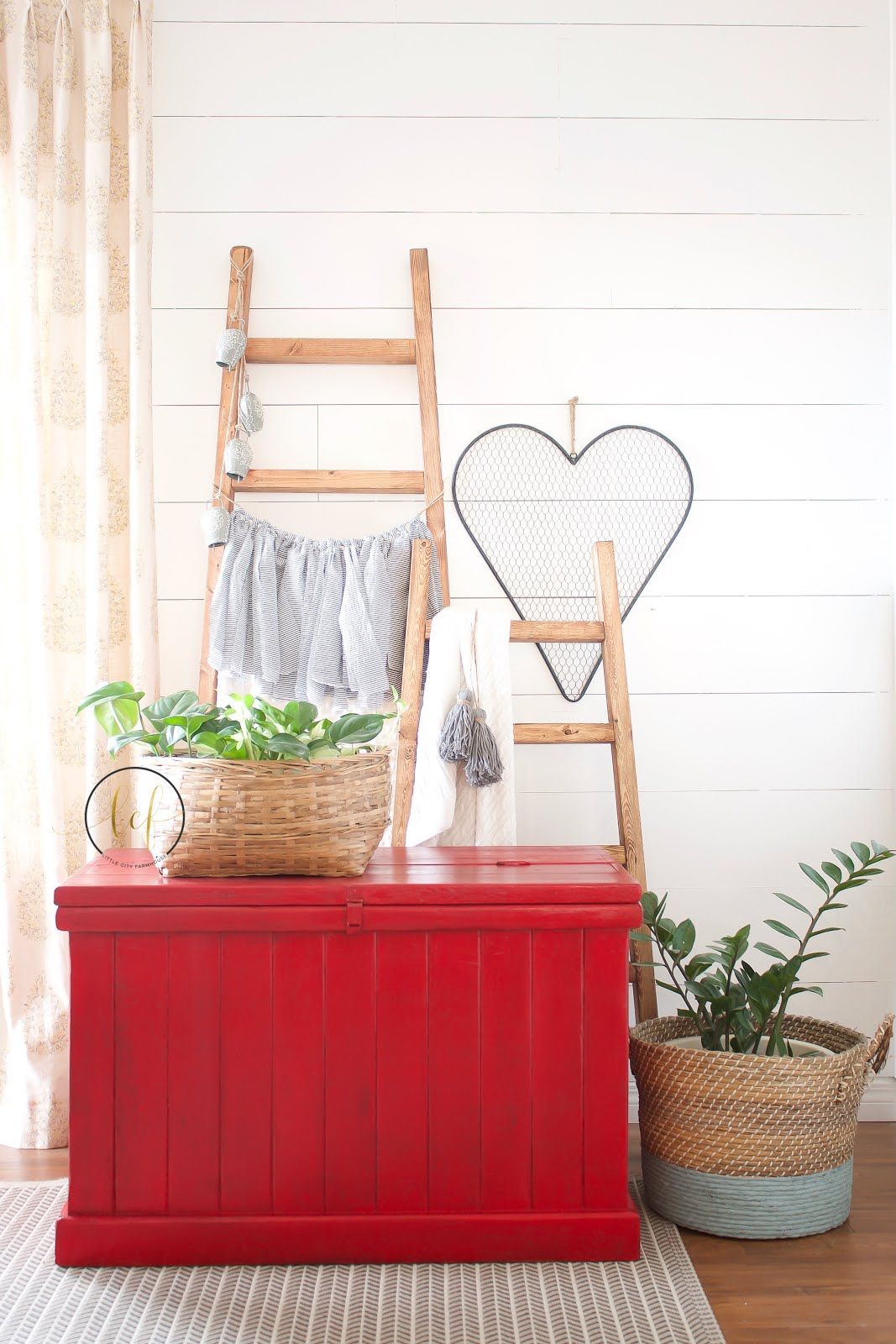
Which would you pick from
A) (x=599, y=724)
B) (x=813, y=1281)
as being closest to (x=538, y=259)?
(x=599, y=724)

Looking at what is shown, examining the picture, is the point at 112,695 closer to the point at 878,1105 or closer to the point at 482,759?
the point at 482,759

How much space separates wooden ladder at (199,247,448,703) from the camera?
2.16m

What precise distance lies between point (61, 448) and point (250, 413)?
1.35 ft

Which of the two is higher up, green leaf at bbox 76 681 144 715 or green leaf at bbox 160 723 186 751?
green leaf at bbox 76 681 144 715

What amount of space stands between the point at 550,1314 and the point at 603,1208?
0.60 feet

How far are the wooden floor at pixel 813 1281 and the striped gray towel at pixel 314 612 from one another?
3.77ft

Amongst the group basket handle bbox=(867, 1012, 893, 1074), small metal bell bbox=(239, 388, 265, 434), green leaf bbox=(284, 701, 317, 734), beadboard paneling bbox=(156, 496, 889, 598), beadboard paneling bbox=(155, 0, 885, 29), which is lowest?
basket handle bbox=(867, 1012, 893, 1074)

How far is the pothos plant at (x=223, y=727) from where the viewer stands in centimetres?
159

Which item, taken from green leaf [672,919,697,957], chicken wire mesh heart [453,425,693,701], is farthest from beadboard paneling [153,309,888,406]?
green leaf [672,919,697,957]

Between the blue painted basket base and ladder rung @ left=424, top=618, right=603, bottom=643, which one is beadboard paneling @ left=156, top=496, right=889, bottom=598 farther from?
the blue painted basket base

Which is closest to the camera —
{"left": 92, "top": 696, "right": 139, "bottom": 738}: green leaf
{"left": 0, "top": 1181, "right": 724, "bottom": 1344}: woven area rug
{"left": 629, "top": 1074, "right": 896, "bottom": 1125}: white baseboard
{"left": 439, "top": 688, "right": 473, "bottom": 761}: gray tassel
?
{"left": 0, "top": 1181, "right": 724, "bottom": 1344}: woven area rug

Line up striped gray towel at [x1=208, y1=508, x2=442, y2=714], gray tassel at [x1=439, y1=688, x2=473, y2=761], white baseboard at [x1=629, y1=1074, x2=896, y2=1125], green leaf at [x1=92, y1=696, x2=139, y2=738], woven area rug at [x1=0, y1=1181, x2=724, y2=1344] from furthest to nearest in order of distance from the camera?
white baseboard at [x1=629, y1=1074, x2=896, y2=1125] → striped gray towel at [x1=208, y1=508, x2=442, y2=714] → gray tassel at [x1=439, y1=688, x2=473, y2=761] → green leaf at [x1=92, y1=696, x2=139, y2=738] → woven area rug at [x1=0, y1=1181, x2=724, y2=1344]

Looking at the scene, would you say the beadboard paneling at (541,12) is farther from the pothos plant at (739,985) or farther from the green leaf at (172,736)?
the pothos plant at (739,985)

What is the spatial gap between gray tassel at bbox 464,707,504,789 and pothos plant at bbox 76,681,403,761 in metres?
0.35
